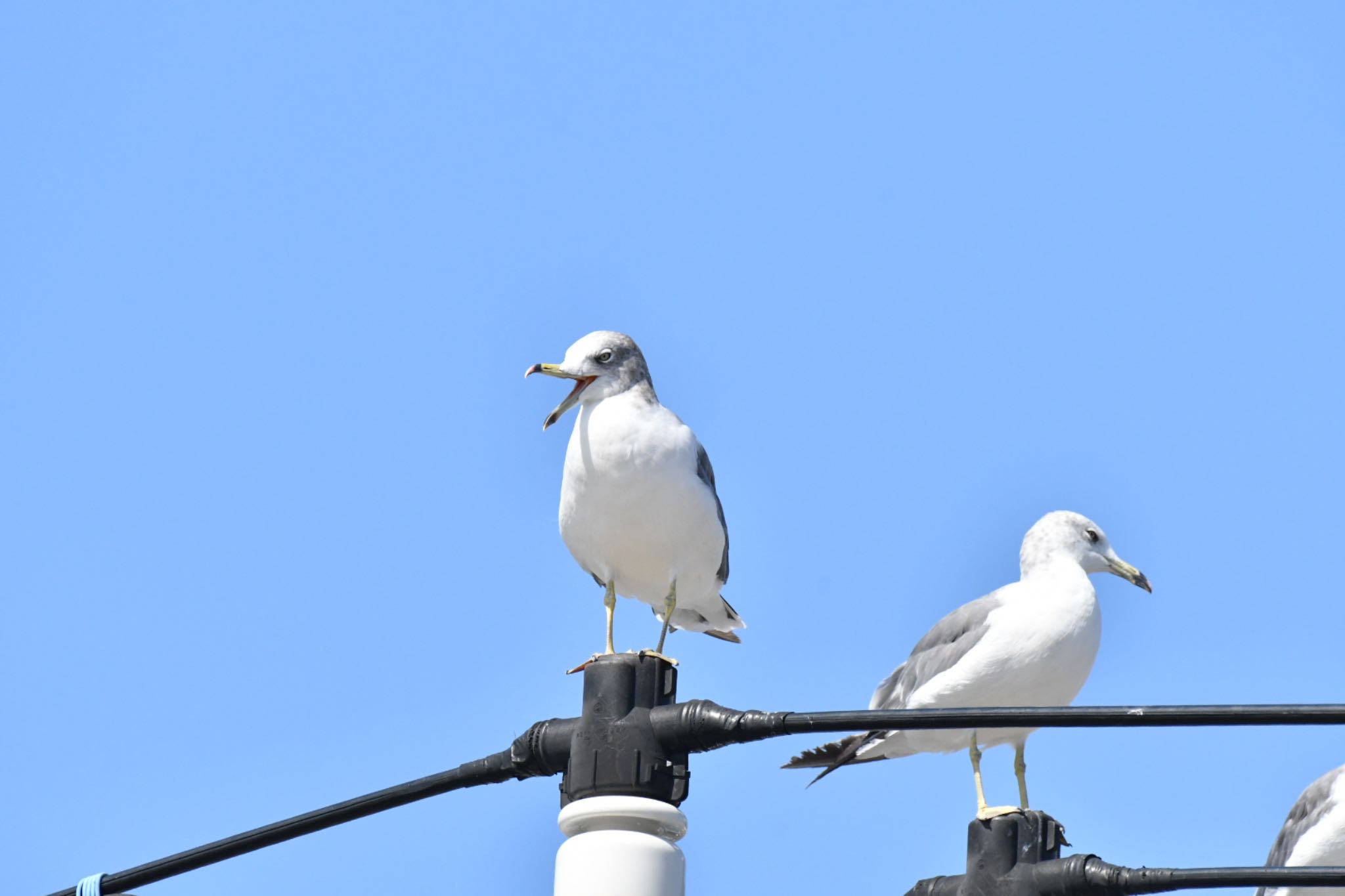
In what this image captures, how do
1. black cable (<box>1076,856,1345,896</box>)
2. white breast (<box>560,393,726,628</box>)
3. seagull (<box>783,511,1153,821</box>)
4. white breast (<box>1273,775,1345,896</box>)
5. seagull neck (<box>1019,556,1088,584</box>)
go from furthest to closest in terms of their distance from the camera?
1. white breast (<box>1273,775,1345,896</box>)
2. seagull neck (<box>1019,556,1088,584</box>)
3. seagull (<box>783,511,1153,821</box>)
4. white breast (<box>560,393,726,628</box>)
5. black cable (<box>1076,856,1345,896</box>)

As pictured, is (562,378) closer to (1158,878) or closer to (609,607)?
(609,607)

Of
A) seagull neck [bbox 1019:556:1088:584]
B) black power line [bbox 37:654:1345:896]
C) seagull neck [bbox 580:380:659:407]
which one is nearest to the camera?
black power line [bbox 37:654:1345:896]

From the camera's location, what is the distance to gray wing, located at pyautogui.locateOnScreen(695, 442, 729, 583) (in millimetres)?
11422

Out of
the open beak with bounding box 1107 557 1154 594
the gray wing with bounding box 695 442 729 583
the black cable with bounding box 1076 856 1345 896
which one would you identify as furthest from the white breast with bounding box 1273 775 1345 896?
the black cable with bounding box 1076 856 1345 896

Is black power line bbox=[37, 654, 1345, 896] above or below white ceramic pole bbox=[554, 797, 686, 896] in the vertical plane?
above

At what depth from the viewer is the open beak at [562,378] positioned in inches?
438

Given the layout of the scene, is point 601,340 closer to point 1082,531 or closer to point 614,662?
point 1082,531

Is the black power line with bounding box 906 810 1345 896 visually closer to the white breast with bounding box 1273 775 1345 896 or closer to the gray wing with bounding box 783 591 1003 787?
the gray wing with bounding box 783 591 1003 787

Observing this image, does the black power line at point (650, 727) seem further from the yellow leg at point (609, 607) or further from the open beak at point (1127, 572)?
the open beak at point (1127, 572)

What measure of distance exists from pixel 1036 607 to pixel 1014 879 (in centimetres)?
616

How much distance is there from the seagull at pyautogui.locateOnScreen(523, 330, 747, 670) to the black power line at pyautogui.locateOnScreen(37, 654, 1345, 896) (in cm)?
453

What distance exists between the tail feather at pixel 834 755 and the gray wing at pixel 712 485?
1250 mm

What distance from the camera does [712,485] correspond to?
11711mm

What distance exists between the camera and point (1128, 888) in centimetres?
567
